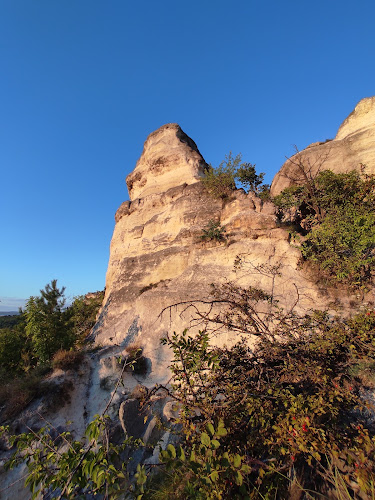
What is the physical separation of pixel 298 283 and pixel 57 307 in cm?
1041

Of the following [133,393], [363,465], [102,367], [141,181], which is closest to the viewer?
[363,465]

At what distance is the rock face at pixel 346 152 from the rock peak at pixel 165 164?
5758 millimetres

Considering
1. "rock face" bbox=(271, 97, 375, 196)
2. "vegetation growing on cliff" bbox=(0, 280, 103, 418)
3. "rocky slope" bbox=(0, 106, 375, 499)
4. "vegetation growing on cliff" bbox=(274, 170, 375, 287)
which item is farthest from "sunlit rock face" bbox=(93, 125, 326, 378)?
"rock face" bbox=(271, 97, 375, 196)

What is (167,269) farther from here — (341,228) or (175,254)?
(341,228)

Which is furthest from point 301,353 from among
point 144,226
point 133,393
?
point 144,226

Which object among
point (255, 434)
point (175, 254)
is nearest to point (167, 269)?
point (175, 254)

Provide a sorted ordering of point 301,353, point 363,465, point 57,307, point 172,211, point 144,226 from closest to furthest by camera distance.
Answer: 1. point 363,465
2. point 301,353
3. point 57,307
4. point 172,211
5. point 144,226

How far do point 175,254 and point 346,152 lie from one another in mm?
11409

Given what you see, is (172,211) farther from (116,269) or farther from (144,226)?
(116,269)

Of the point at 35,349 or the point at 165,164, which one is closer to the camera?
the point at 35,349

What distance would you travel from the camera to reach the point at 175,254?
11.7 meters

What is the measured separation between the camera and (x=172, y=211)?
13578 mm

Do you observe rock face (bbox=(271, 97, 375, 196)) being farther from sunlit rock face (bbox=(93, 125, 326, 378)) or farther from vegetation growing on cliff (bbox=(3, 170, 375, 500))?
vegetation growing on cliff (bbox=(3, 170, 375, 500))

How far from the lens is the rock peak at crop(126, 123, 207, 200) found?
15805 millimetres
